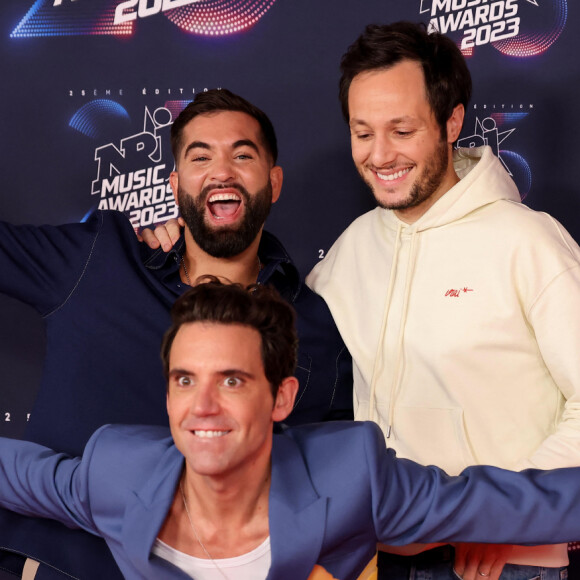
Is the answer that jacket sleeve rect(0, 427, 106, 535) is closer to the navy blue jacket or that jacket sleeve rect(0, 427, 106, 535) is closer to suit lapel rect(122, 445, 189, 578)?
suit lapel rect(122, 445, 189, 578)

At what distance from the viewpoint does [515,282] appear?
7.47ft

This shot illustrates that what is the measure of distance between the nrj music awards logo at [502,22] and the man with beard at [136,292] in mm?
855

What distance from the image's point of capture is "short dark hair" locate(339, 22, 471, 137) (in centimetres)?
242

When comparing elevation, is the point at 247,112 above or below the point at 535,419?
above

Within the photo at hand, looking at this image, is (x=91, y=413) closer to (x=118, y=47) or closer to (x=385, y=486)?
(x=385, y=486)

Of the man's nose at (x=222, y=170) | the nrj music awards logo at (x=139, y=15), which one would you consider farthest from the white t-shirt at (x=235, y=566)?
the nrj music awards logo at (x=139, y=15)

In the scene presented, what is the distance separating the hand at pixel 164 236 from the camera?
268 centimetres

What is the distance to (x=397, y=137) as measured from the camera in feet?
7.86

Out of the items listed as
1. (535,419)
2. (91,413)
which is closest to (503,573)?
(535,419)

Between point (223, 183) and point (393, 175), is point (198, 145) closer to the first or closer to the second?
point (223, 183)

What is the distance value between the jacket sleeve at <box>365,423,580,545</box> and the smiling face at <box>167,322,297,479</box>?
0.88 feet

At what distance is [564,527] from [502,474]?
169mm

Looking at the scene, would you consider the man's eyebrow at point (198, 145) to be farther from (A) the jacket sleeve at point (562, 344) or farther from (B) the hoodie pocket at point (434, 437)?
(A) the jacket sleeve at point (562, 344)

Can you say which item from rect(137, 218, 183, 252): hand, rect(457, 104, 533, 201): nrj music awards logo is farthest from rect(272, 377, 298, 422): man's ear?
rect(457, 104, 533, 201): nrj music awards logo
